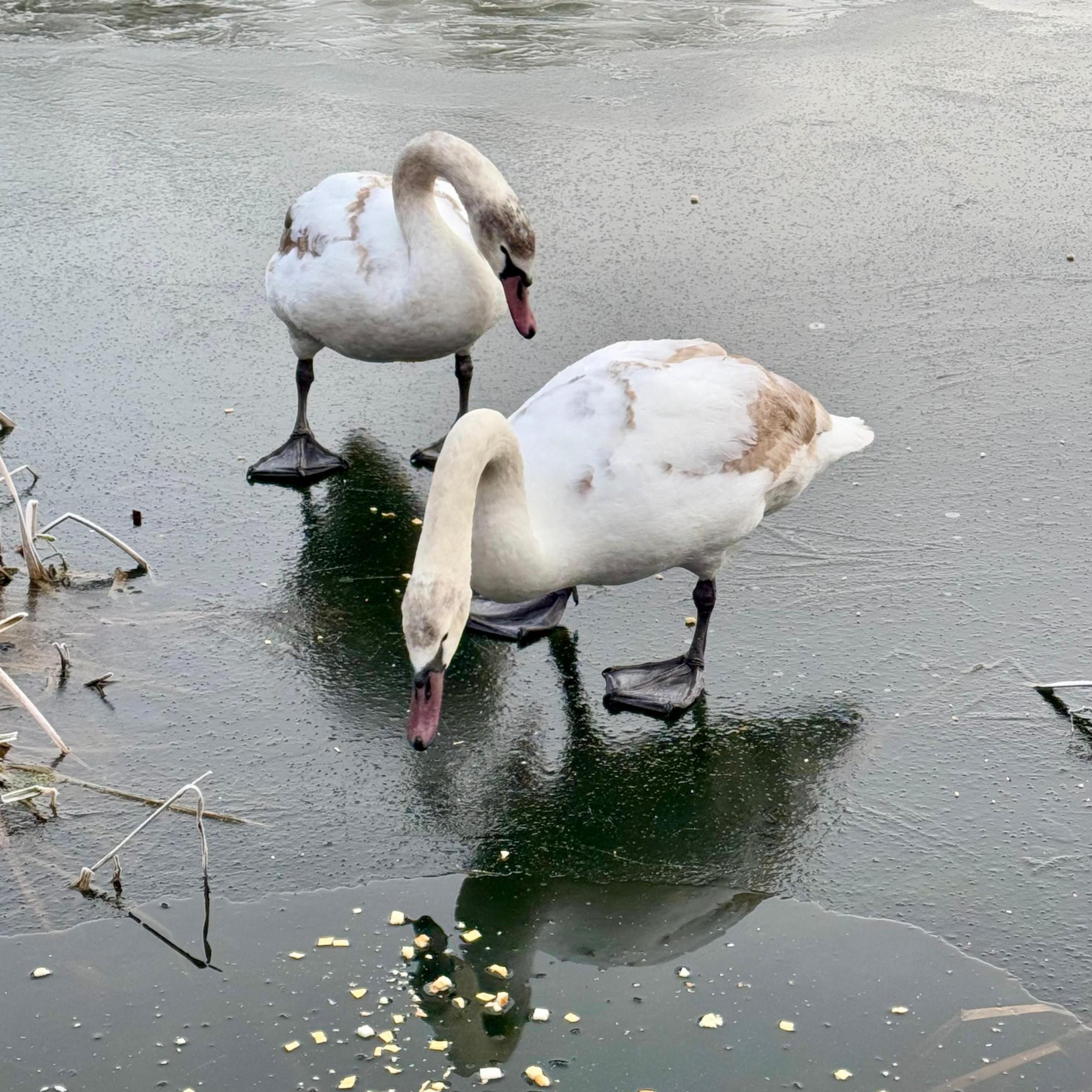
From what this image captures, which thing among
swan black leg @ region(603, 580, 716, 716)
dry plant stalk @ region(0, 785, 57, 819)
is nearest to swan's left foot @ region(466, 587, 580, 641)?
swan black leg @ region(603, 580, 716, 716)

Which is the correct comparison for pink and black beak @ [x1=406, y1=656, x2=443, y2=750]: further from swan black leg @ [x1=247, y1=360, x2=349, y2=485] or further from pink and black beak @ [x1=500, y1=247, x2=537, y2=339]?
swan black leg @ [x1=247, y1=360, x2=349, y2=485]

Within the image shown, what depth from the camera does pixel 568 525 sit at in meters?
4.30

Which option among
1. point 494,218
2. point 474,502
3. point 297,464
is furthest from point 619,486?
point 297,464

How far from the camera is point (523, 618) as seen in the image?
514 cm

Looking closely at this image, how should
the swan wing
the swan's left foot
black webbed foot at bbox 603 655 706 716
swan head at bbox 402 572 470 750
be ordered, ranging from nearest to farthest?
swan head at bbox 402 572 470 750 < the swan wing < black webbed foot at bbox 603 655 706 716 < the swan's left foot

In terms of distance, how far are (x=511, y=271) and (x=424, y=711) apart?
7.09 feet

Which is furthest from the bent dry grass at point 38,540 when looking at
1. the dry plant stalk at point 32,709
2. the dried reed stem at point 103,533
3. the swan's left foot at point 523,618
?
the swan's left foot at point 523,618

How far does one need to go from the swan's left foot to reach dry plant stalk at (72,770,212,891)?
137cm

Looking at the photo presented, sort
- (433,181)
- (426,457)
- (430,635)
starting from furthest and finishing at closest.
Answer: (426,457), (433,181), (430,635)

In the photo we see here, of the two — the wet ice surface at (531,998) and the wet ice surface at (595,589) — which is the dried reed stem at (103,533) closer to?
the wet ice surface at (595,589)

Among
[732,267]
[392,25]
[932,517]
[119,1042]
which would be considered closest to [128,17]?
[392,25]

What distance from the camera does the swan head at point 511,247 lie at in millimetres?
5324

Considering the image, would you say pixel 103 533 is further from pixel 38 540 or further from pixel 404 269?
pixel 404 269

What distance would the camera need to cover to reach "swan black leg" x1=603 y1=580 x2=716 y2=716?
461 centimetres
